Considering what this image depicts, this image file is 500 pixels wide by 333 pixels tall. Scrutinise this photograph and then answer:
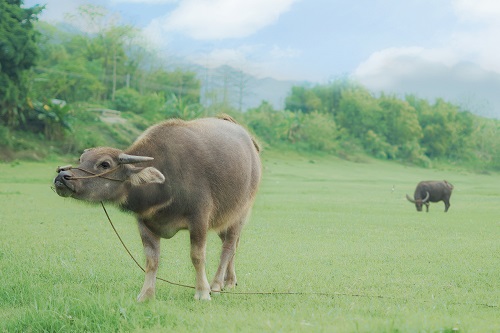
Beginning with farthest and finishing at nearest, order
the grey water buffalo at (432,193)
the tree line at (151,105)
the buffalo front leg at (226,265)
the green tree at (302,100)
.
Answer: the green tree at (302,100)
the tree line at (151,105)
the grey water buffalo at (432,193)
the buffalo front leg at (226,265)

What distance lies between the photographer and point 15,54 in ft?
93.5

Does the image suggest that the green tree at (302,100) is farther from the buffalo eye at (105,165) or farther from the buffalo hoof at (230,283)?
the buffalo eye at (105,165)

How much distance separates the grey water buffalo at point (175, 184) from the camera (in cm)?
489

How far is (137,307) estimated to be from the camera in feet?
15.3

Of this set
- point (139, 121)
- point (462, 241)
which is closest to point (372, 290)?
point (462, 241)

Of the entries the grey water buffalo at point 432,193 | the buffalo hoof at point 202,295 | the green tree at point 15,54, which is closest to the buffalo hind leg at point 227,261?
the buffalo hoof at point 202,295

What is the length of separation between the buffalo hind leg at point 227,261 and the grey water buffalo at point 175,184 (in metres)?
0.01

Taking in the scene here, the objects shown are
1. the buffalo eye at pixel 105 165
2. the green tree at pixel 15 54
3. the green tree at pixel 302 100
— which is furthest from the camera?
the green tree at pixel 302 100

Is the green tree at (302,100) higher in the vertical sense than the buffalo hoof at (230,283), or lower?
higher

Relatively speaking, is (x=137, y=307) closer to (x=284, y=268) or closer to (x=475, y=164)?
(x=284, y=268)

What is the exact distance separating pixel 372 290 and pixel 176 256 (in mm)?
3153

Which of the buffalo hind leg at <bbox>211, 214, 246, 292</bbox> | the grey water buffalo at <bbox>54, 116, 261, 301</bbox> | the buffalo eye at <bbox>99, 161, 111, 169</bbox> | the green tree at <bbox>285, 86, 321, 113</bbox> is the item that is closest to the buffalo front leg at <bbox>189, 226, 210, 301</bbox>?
the grey water buffalo at <bbox>54, 116, 261, 301</bbox>

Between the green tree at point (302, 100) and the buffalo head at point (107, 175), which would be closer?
the buffalo head at point (107, 175)

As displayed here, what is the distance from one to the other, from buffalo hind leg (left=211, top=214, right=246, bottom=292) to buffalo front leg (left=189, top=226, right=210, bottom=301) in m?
0.45
